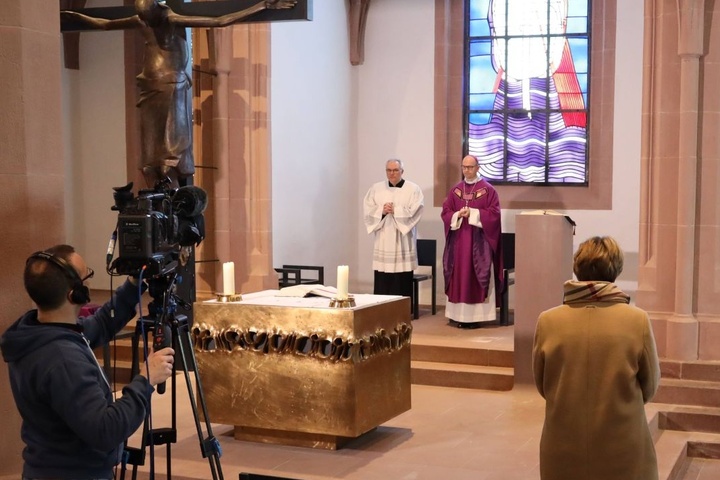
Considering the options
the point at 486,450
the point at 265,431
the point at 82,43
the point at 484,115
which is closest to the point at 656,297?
the point at 486,450

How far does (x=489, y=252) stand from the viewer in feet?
30.5

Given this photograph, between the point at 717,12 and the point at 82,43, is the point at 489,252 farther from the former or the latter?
the point at 82,43

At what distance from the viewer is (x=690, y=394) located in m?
7.13

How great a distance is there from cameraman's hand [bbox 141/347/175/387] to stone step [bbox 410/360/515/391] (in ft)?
16.3

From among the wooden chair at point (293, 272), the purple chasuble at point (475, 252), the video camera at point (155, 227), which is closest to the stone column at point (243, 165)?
the wooden chair at point (293, 272)

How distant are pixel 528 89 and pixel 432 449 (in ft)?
20.8

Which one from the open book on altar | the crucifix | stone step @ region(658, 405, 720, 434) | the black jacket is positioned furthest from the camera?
the crucifix

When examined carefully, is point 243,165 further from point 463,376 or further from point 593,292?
point 593,292

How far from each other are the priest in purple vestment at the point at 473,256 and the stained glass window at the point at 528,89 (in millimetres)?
1878

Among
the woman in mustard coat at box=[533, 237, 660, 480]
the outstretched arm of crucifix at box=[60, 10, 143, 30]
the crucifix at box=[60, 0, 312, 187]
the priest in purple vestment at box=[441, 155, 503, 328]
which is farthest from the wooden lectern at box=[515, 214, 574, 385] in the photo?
the woman in mustard coat at box=[533, 237, 660, 480]

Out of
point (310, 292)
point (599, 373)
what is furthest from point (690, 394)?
point (599, 373)

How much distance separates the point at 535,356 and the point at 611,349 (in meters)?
0.27

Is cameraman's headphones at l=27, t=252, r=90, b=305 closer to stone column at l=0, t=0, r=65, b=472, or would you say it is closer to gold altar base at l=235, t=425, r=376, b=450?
stone column at l=0, t=0, r=65, b=472

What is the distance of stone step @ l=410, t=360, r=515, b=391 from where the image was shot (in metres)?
7.55
